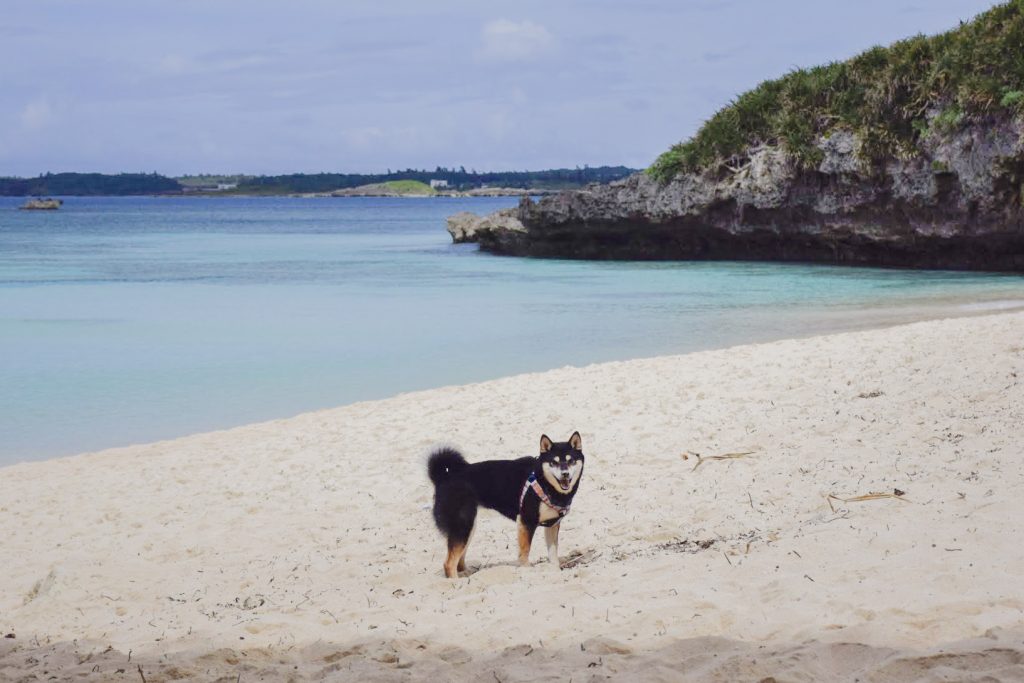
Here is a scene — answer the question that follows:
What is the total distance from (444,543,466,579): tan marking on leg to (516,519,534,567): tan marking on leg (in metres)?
0.31

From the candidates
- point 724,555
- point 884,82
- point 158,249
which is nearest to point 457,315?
point 884,82

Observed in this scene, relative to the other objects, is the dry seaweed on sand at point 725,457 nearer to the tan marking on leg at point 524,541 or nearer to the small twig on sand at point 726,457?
the small twig on sand at point 726,457

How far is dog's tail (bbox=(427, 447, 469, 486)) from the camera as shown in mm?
5711

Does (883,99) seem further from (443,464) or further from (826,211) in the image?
(443,464)

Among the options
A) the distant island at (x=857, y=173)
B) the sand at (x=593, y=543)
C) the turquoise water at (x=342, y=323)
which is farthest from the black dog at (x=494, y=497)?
the distant island at (x=857, y=173)

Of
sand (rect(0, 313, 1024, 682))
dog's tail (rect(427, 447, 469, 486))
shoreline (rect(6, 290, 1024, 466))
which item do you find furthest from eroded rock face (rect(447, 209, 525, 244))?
dog's tail (rect(427, 447, 469, 486))

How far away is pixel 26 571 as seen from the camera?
255 inches

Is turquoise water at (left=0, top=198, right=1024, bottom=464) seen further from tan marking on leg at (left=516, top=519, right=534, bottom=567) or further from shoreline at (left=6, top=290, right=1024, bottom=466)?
tan marking on leg at (left=516, top=519, right=534, bottom=567)

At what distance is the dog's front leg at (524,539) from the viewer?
5.68m

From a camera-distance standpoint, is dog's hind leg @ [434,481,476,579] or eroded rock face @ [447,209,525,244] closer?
dog's hind leg @ [434,481,476,579]

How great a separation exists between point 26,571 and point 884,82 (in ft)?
79.7

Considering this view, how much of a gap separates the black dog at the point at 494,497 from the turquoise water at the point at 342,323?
6.44m

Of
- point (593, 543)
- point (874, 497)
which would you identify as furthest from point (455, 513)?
point (874, 497)

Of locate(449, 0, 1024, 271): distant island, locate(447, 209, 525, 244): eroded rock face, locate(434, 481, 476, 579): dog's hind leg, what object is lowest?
locate(434, 481, 476, 579): dog's hind leg
